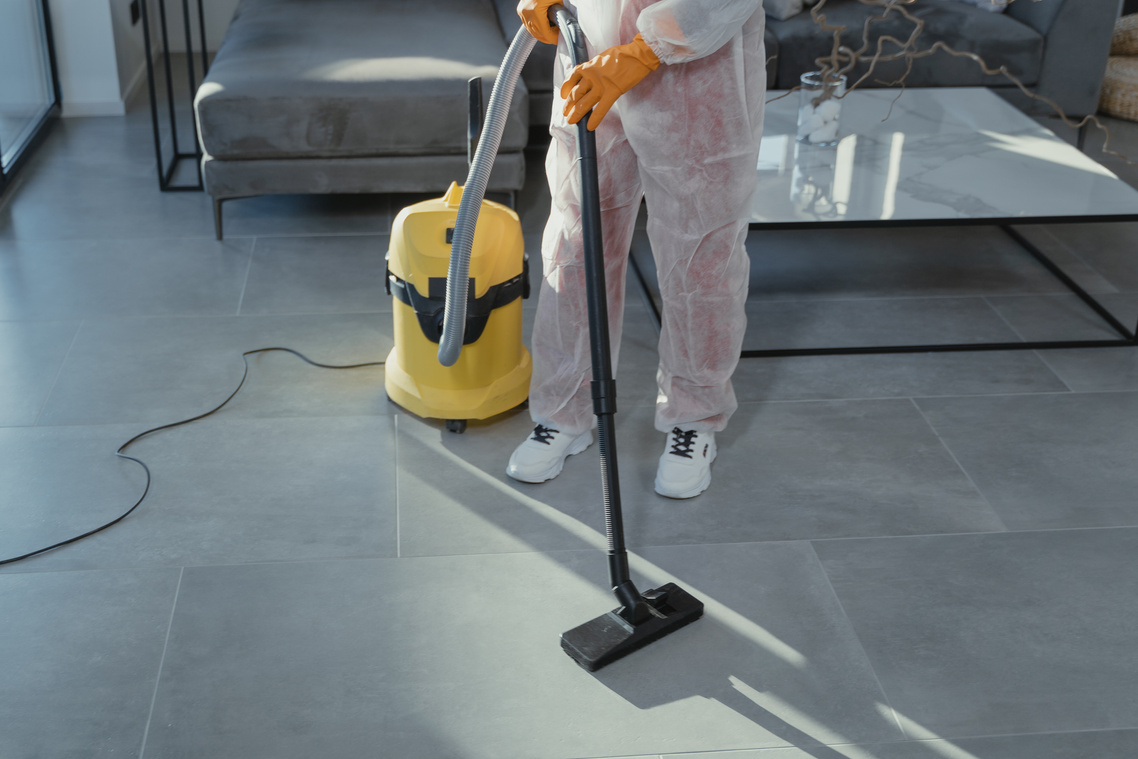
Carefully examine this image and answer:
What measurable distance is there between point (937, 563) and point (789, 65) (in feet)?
6.77

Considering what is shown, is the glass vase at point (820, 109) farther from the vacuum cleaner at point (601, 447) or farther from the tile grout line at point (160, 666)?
the tile grout line at point (160, 666)

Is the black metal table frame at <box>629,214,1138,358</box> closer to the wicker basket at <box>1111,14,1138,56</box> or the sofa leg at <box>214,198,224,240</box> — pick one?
the sofa leg at <box>214,198,224,240</box>

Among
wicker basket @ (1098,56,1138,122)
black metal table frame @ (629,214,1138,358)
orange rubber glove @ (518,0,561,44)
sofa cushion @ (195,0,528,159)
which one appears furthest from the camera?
wicker basket @ (1098,56,1138,122)

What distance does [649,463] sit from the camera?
1.88 meters

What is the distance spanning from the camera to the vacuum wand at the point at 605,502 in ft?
4.33

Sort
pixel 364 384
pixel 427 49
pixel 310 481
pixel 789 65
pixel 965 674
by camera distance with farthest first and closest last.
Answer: pixel 789 65, pixel 427 49, pixel 364 384, pixel 310 481, pixel 965 674

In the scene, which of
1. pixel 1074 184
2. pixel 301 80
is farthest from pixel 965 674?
pixel 301 80

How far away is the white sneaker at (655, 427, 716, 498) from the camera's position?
1.77 m

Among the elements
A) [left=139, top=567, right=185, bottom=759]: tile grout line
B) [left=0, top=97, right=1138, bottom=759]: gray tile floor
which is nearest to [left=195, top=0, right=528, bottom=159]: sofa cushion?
[left=0, top=97, right=1138, bottom=759]: gray tile floor

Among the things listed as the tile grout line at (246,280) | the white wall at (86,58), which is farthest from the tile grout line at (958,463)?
the white wall at (86,58)

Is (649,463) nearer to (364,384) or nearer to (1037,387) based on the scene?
(364,384)

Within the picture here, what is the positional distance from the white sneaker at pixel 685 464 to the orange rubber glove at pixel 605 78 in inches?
24.8

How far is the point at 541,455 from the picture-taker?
1.81 metres

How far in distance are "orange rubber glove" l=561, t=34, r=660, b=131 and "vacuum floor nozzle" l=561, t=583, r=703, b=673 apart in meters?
0.66
